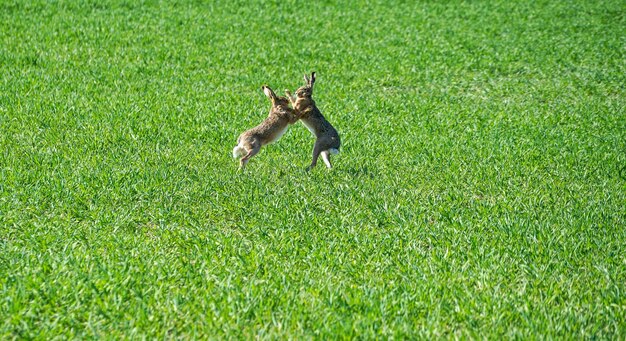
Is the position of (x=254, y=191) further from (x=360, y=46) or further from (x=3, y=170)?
(x=360, y=46)

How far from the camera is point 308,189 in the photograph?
27.0ft

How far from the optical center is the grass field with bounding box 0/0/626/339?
570cm

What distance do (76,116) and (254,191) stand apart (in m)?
3.60

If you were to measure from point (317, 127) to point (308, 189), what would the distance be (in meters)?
0.77

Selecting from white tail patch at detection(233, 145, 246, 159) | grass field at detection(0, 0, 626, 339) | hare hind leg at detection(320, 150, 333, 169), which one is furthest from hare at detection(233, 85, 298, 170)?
hare hind leg at detection(320, 150, 333, 169)

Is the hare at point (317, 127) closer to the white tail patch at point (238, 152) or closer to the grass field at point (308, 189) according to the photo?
the grass field at point (308, 189)

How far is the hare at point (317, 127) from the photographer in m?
8.64

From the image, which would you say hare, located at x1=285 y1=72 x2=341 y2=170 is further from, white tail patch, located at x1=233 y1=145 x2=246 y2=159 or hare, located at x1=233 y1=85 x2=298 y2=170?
white tail patch, located at x1=233 y1=145 x2=246 y2=159

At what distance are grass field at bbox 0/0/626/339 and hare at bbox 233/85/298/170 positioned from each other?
233 millimetres

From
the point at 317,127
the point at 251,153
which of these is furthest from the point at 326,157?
the point at 251,153

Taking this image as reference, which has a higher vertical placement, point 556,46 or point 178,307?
point 178,307

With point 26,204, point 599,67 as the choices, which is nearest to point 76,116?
point 26,204

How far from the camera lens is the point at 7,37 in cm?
1534

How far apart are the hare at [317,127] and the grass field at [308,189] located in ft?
0.74
